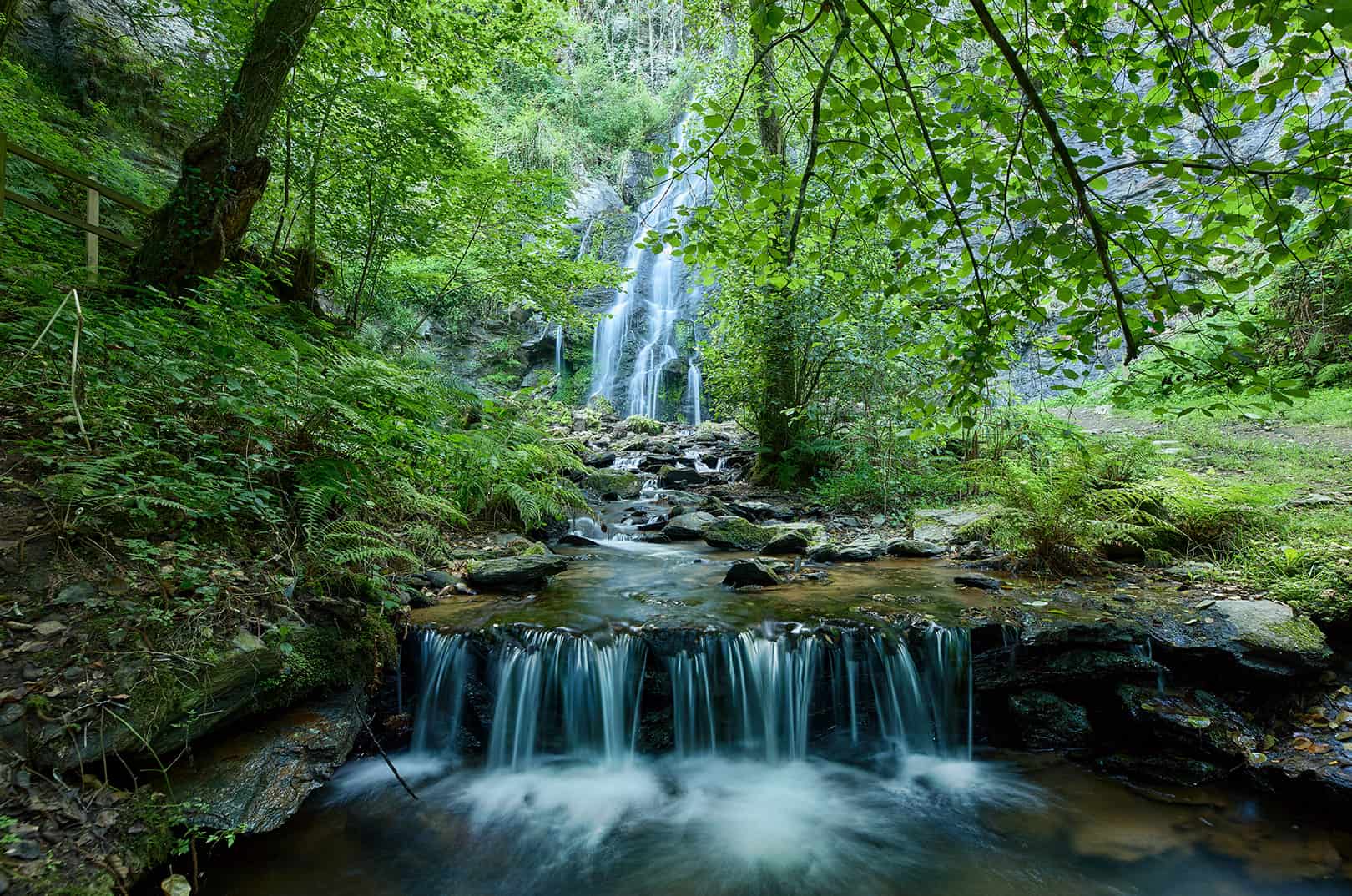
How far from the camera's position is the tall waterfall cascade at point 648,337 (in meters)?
22.2

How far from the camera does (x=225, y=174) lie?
5.49 metres

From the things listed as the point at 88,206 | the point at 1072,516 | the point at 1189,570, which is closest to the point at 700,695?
the point at 1072,516

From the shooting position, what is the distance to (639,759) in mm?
4312

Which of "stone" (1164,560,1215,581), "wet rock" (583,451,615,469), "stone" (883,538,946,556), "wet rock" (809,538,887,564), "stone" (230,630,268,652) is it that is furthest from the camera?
"wet rock" (583,451,615,469)

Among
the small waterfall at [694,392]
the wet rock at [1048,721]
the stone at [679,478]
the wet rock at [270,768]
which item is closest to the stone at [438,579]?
the wet rock at [270,768]

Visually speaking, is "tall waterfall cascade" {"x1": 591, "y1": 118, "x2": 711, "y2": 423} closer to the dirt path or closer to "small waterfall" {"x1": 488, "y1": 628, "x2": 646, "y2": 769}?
the dirt path

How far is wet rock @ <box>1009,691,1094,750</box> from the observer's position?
169 inches

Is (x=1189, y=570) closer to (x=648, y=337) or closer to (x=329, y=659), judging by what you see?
(x=329, y=659)

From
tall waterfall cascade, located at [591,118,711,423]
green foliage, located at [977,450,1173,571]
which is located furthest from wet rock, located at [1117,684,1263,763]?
tall waterfall cascade, located at [591,118,711,423]

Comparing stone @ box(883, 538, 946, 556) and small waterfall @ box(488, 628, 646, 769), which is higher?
stone @ box(883, 538, 946, 556)

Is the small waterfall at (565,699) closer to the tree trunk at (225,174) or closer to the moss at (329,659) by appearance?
the moss at (329,659)

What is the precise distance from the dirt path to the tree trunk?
30.4 ft

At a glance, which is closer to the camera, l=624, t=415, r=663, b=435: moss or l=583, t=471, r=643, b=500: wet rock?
l=583, t=471, r=643, b=500: wet rock

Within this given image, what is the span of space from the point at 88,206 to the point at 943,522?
10546mm
